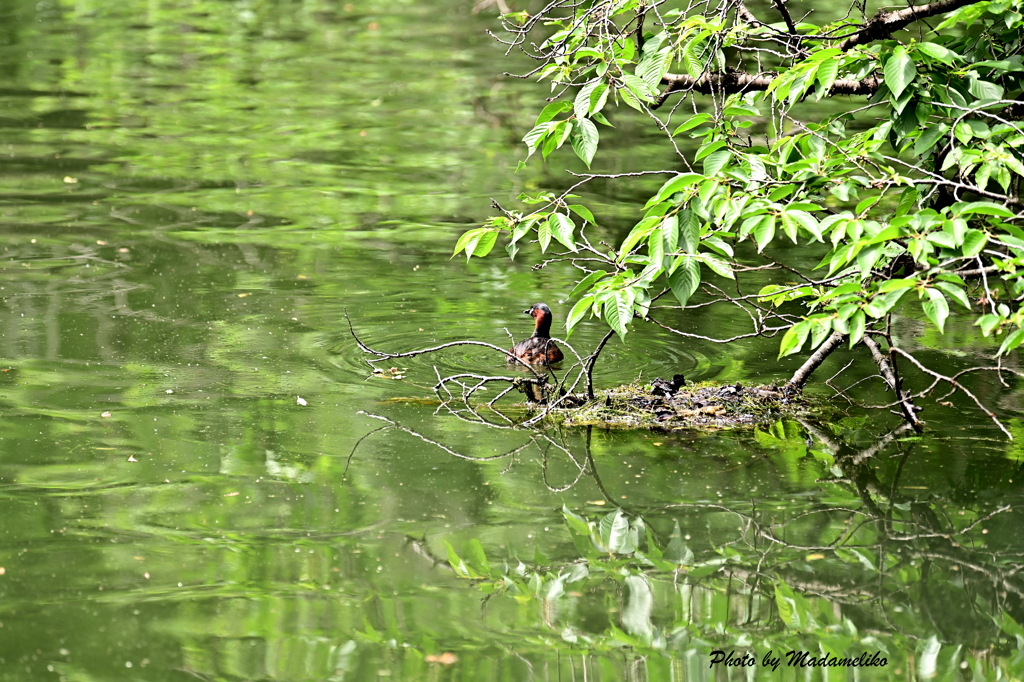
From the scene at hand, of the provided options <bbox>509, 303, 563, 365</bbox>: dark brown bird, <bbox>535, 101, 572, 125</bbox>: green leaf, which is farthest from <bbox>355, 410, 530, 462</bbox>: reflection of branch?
<bbox>535, 101, 572, 125</bbox>: green leaf

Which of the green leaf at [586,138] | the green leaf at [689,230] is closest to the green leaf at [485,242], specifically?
the green leaf at [586,138]

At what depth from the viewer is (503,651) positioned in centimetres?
463

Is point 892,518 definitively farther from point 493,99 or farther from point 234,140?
point 493,99

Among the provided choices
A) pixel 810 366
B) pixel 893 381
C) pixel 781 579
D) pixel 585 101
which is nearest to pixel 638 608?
pixel 781 579

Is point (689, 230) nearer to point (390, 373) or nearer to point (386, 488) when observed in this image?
point (386, 488)

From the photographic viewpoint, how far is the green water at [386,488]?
472cm

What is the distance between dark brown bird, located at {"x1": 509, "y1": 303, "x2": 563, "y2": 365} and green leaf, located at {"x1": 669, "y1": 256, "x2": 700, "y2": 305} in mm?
2411

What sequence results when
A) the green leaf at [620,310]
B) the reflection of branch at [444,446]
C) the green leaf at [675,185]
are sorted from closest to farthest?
the green leaf at [675,185]
the green leaf at [620,310]
the reflection of branch at [444,446]

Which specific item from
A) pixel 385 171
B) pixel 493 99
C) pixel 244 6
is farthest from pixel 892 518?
pixel 244 6

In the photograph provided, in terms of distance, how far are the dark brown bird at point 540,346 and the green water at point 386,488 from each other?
28 centimetres

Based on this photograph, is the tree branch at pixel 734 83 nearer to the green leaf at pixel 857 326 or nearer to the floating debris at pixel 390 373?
the green leaf at pixel 857 326

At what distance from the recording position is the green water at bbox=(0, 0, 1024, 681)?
4.72 metres

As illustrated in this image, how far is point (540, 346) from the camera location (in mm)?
8047

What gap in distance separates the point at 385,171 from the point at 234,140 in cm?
230
